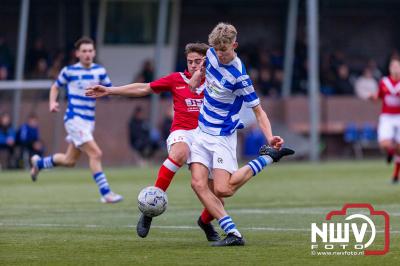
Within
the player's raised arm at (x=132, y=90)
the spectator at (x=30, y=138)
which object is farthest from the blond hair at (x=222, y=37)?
the spectator at (x=30, y=138)

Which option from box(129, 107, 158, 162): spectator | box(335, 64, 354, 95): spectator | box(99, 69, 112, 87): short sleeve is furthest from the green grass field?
box(335, 64, 354, 95): spectator

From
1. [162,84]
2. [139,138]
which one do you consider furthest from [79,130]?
[139,138]

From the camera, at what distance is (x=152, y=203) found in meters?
10.4

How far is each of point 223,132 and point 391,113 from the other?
1072 cm

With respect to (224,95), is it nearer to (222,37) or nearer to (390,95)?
(222,37)

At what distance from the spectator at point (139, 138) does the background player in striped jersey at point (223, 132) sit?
19661 mm

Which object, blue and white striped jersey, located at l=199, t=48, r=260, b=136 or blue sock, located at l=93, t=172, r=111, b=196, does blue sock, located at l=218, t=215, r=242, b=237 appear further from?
blue sock, located at l=93, t=172, r=111, b=196

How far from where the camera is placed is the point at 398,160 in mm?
20141

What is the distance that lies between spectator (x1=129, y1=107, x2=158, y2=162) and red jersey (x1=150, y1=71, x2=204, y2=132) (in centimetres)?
1877

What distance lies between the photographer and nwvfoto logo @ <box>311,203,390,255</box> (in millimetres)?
9695

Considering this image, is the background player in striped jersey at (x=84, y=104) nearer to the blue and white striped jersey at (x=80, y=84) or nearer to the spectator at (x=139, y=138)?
the blue and white striped jersey at (x=80, y=84)

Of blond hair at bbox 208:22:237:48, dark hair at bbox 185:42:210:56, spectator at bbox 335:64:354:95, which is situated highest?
blond hair at bbox 208:22:237:48

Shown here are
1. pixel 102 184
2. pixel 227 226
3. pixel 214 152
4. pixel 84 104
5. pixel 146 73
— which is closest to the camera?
pixel 227 226

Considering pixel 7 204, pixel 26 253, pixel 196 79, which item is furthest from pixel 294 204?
pixel 26 253
